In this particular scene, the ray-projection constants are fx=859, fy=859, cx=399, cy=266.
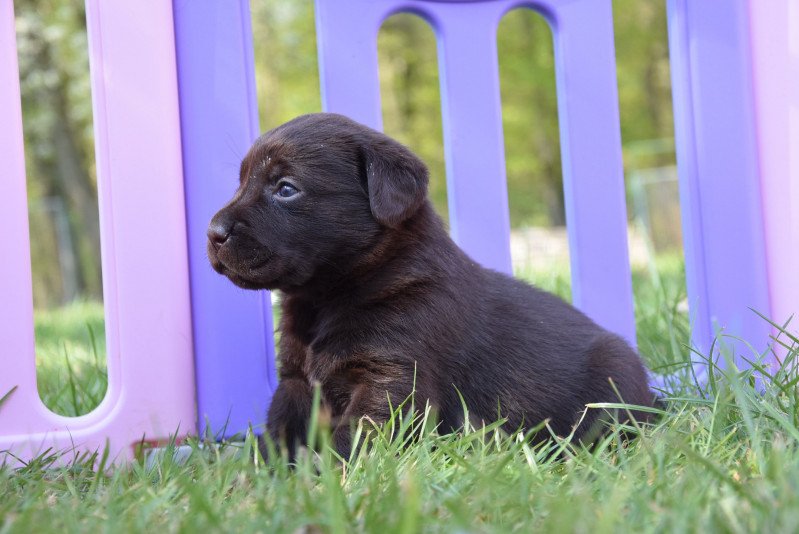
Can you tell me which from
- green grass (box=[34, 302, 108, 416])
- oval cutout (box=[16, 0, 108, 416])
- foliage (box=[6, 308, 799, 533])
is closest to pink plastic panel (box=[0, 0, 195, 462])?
green grass (box=[34, 302, 108, 416])

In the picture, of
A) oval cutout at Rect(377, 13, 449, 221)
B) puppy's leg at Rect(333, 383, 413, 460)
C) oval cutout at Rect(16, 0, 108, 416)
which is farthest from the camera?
oval cutout at Rect(377, 13, 449, 221)

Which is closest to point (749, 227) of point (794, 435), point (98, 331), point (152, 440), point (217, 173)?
point (794, 435)

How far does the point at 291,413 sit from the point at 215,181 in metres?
0.86

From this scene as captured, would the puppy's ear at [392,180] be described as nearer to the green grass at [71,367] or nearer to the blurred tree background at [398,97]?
the green grass at [71,367]

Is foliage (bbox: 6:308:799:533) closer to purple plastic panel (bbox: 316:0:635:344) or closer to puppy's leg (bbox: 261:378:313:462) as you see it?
puppy's leg (bbox: 261:378:313:462)

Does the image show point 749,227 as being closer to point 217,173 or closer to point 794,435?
point 794,435

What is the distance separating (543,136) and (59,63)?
10.5 m

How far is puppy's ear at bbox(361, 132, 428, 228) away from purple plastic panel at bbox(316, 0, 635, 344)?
668 mm

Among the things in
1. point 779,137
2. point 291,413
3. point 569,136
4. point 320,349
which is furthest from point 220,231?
point 779,137

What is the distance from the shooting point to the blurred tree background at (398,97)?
53.3ft

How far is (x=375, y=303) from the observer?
2561mm

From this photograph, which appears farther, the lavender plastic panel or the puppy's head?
the lavender plastic panel

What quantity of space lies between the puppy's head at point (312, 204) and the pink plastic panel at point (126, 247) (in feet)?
1.27

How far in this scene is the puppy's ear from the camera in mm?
2504
